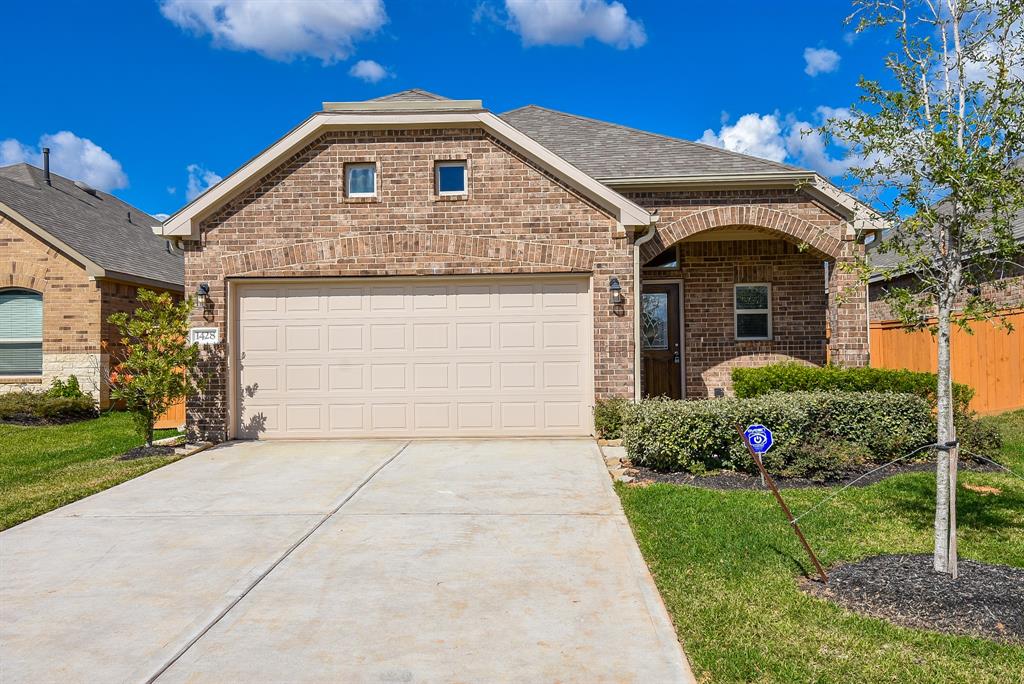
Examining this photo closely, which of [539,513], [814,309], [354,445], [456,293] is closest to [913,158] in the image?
[539,513]

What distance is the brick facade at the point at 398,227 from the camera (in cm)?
1123

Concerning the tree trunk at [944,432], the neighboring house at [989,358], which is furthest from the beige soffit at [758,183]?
the tree trunk at [944,432]

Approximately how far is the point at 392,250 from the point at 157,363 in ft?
12.4

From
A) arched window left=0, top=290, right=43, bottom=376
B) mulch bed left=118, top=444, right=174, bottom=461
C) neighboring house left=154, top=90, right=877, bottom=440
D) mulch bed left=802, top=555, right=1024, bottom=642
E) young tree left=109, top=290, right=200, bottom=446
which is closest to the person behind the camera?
mulch bed left=802, top=555, right=1024, bottom=642

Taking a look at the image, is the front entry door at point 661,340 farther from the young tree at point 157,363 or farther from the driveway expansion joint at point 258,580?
the young tree at point 157,363

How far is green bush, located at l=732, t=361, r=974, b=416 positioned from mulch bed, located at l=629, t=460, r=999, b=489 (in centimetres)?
121

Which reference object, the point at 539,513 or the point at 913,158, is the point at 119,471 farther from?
the point at 913,158

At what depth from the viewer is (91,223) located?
62.9 ft

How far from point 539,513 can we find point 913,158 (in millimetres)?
4291

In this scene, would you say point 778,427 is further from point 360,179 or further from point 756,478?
point 360,179

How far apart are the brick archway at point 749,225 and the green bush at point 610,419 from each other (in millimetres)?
2697

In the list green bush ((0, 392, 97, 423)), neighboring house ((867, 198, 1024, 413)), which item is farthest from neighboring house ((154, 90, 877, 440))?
green bush ((0, 392, 97, 423))

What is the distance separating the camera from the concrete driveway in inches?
156

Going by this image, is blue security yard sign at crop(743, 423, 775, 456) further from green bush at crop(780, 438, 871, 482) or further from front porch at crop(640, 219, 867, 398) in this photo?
front porch at crop(640, 219, 867, 398)
